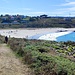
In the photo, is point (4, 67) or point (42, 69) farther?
point (4, 67)

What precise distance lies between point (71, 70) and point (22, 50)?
6547 millimetres

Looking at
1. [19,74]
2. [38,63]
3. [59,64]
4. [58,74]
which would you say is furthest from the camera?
[38,63]

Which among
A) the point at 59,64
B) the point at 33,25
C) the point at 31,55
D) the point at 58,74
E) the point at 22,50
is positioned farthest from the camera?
the point at 33,25

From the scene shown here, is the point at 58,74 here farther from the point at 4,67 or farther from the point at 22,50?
the point at 22,50

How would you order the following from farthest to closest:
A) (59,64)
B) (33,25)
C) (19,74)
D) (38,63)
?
(33,25) → (38,63) → (19,74) → (59,64)

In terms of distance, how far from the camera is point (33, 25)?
412 ft

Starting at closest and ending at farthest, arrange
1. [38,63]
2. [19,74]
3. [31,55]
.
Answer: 1. [19,74]
2. [38,63]
3. [31,55]

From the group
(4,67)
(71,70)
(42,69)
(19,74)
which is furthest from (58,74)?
(4,67)

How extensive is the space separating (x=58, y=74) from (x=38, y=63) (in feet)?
7.19

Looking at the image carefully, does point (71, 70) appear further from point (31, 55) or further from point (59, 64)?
point (31, 55)

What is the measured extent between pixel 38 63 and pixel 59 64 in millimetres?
1520

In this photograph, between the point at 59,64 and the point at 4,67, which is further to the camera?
the point at 4,67

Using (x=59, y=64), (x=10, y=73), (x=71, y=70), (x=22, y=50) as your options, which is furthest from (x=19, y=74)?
A: (x=22, y=50)

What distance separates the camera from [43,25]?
126875 mm
